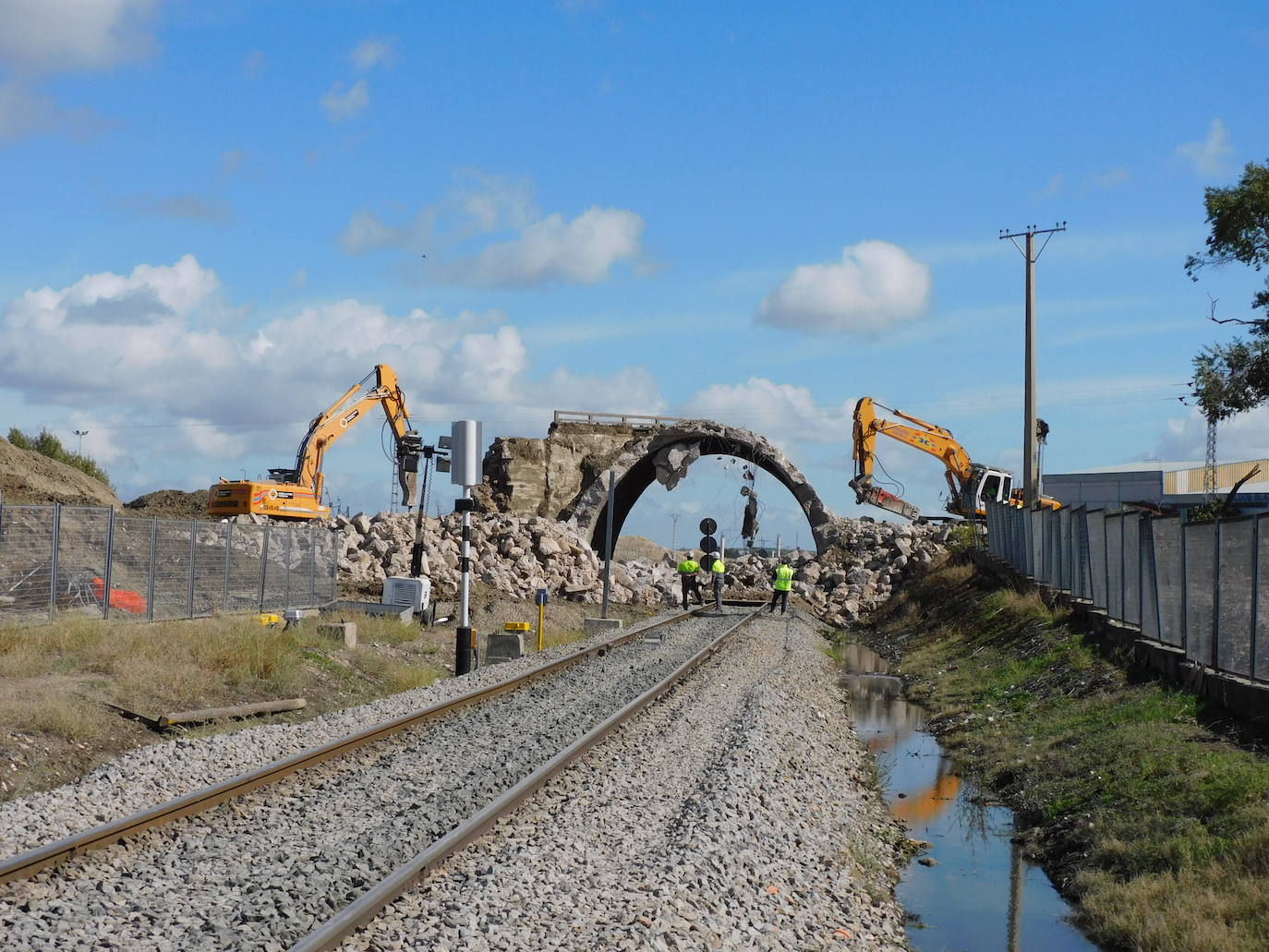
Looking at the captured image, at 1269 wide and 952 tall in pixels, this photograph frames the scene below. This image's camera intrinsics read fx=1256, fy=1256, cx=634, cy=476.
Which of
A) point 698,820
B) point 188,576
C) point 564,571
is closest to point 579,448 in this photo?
point 564,571

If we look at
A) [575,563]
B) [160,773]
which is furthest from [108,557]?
[575,563]

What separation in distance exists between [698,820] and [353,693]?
9471mm

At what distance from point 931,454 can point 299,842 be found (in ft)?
140

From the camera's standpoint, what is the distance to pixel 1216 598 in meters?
12.8

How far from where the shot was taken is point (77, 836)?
7.90 metres

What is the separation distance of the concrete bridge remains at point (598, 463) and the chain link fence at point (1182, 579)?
27.7 m

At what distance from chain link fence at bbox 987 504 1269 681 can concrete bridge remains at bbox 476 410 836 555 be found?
91.0 ft

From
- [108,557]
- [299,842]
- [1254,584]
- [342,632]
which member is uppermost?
[1254,584]

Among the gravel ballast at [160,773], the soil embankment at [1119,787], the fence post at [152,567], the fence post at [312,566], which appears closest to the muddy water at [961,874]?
the soil embankment at [1119,787]

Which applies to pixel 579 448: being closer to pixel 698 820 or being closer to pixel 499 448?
pixel 499 448

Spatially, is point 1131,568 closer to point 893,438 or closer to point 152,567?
point 152,567

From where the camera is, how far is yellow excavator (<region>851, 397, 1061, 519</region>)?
47541mm

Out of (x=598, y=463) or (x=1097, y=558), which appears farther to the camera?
(x=598, y=463)

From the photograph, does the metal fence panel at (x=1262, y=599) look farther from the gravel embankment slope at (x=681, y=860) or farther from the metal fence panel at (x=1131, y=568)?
the metal fence panel at (x=1131, y=568)
